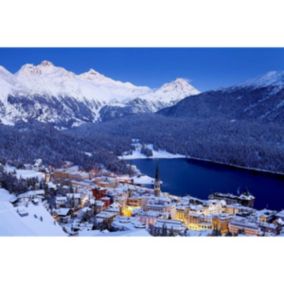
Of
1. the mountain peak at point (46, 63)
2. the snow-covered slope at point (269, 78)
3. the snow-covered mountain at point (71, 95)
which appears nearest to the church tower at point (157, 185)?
the snow-covered mountain at point (71, 95)

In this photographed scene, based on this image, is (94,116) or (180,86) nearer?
(180,86)

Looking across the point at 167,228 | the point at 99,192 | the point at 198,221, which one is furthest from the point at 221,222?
the point at 99,192

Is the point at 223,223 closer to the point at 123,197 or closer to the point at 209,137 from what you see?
the point at 123,197

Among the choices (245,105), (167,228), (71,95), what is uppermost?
(245,105)

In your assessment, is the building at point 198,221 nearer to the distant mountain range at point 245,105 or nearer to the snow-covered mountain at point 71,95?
the snow-covered mountain at point 71,95

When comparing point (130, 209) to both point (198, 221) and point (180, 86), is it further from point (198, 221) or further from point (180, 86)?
point (180, 86)

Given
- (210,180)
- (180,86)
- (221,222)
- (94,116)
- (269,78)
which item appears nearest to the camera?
(221,222)

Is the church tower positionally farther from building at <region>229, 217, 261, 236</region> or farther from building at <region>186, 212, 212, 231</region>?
building at <region>229, 217, 261, 236</region>
